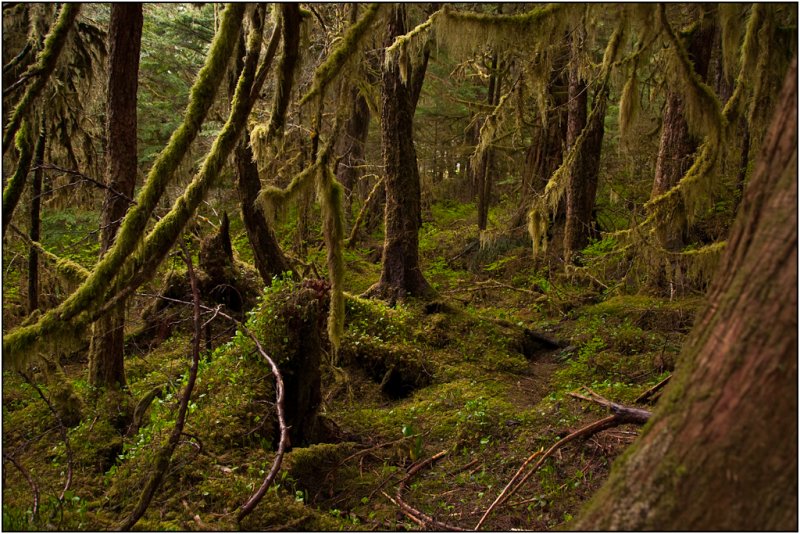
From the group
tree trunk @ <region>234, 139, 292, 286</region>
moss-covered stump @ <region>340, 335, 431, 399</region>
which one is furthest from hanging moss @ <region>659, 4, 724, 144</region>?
tree trunk @ <region>234, 139, 292, 286</region>

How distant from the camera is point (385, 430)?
21.0ft

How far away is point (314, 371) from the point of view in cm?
582

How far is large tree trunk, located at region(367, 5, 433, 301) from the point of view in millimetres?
9500

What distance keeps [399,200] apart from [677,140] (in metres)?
4.99

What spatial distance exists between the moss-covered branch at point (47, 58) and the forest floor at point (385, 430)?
2.31 m

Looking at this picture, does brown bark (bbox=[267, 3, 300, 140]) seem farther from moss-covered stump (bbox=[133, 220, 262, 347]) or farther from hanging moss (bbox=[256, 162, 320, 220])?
moss-covered stump (bbox=[133, 220, 262, 347])

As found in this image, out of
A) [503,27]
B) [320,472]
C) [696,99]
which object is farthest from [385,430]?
[696,99]

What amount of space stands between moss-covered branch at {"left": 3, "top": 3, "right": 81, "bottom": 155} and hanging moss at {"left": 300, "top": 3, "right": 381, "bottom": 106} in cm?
153

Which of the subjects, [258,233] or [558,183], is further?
[258,233]

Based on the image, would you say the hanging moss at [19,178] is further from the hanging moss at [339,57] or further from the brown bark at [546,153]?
the brown bark at [546,153]

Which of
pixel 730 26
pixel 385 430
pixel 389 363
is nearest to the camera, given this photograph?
pixel 730 26

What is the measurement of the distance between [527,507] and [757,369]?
10.4 ft

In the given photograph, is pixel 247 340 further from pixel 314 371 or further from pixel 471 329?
pixel 471 329

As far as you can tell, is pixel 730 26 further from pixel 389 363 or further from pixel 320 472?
pixel 389 363
